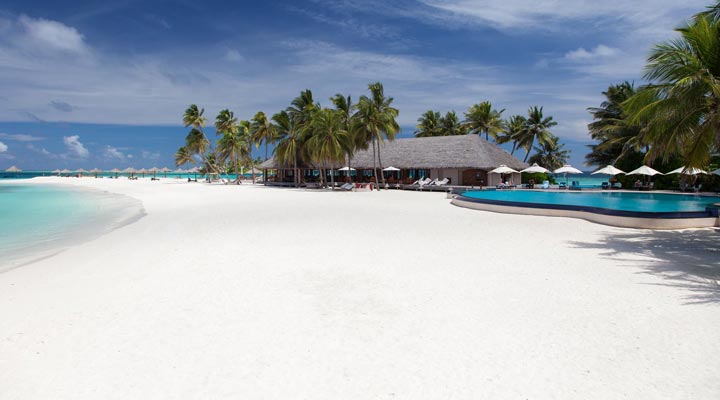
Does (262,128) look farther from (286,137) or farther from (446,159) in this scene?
(446,159)

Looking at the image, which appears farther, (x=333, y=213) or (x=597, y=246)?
(x=333, y=213)

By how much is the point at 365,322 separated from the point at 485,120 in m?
47.9

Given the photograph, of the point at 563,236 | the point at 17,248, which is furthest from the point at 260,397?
the point at 17,248

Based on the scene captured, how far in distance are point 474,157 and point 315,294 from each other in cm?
3242

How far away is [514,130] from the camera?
47219 mm

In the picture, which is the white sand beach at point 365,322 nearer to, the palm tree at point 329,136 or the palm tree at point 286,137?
the palm tree at point 329,136

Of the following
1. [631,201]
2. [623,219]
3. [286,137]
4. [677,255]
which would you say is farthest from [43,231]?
[286,137]

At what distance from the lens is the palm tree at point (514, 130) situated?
45562 millimetres

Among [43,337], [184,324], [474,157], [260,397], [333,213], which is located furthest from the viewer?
[474,157]

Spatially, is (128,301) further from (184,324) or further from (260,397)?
(260,397)

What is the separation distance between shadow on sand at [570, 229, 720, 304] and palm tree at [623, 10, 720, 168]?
2.02 metres

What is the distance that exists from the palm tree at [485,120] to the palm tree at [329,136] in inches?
814

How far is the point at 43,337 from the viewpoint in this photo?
4.43 metres

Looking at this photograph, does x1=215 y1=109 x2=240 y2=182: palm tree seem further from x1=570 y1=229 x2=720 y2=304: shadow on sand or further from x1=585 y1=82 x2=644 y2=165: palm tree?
x1=570 y1=229 x2=720 y2=304: shadow on sand
